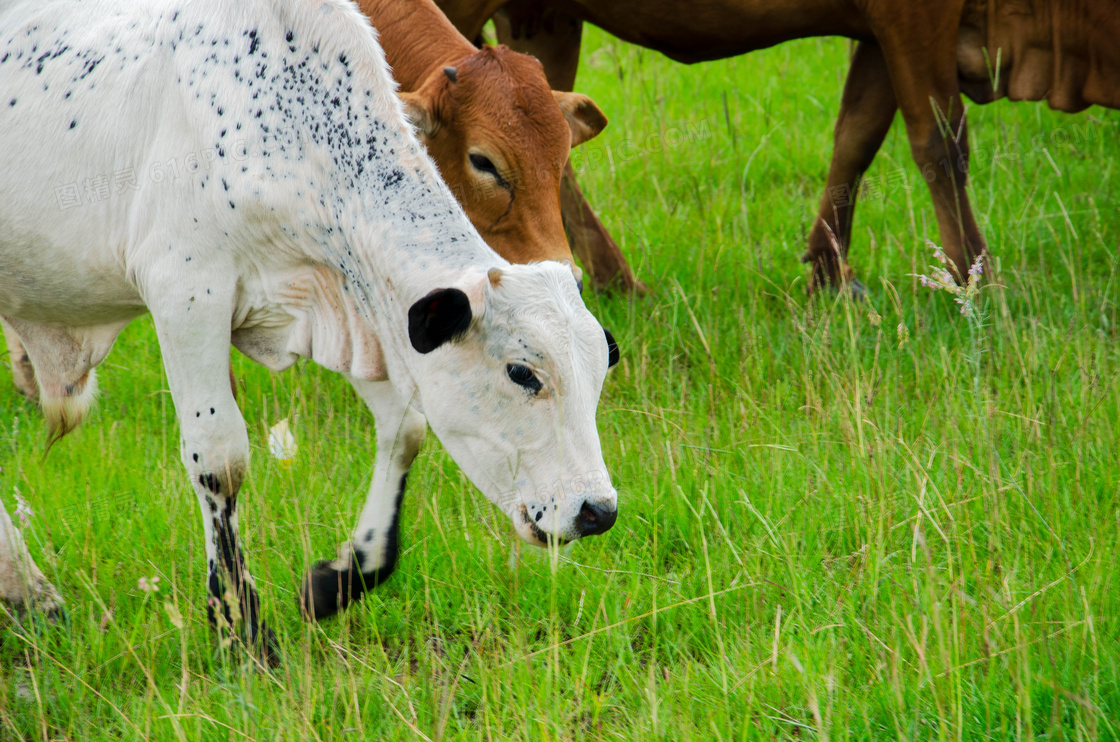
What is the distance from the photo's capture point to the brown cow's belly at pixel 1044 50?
5.15 meters

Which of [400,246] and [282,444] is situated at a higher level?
[400,246]

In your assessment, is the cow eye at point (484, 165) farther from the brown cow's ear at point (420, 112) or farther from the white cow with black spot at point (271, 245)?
the white cow with black spot at point (271, 245)

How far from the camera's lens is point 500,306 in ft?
8.50

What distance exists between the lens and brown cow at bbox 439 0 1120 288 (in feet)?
16.4

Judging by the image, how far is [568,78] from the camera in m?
5.98

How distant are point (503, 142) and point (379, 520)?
4.55ft

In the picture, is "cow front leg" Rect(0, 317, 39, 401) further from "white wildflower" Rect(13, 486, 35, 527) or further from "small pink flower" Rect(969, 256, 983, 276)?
"small pink flower" Rect(969, 256, 983, 276)

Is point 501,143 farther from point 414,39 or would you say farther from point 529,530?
point 529,530

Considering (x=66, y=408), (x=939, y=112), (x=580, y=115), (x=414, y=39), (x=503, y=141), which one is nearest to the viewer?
(x=66, y=408)

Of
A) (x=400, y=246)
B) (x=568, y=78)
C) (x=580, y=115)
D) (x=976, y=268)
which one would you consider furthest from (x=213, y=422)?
(x=568, y=78)

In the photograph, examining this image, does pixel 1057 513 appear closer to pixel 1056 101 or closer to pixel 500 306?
pixel 500 306

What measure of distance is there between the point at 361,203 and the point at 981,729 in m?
1.85

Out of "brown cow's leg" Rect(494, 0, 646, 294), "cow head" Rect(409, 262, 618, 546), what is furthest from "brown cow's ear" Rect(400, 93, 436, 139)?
"brown cow's leg" Rect(494, 0, 646, 294)

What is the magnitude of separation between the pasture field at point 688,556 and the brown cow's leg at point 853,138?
301 millimetres
